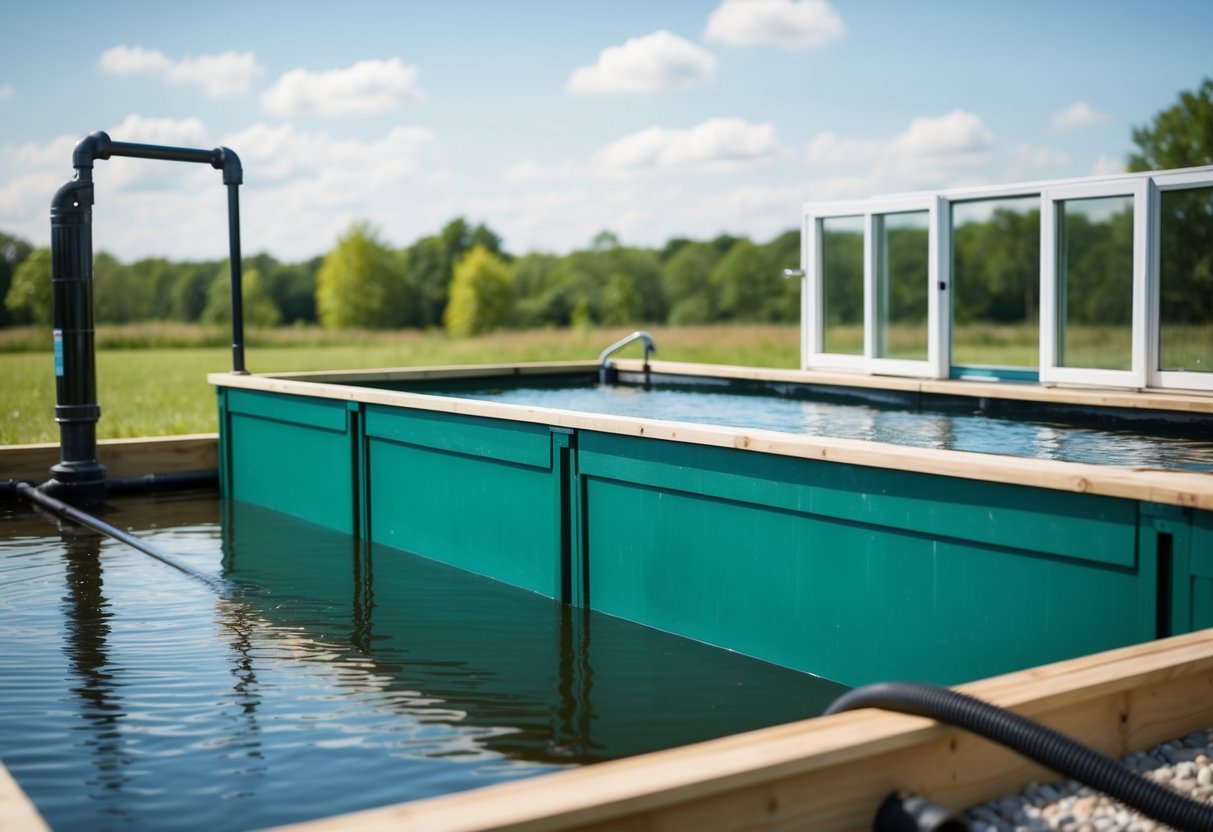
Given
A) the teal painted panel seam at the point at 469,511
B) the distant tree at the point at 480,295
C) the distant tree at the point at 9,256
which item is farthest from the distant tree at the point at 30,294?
the teal painted panel seam at the point at 469,511

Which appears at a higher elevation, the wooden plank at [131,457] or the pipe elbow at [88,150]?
the pipe elbow at [88,150]

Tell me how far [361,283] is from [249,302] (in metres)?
5.69

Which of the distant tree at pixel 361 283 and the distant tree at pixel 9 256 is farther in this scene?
the distant tree at pixel 361 283

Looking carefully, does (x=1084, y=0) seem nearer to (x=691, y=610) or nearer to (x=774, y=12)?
(x=774, y=12)

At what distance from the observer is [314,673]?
4.26 metres

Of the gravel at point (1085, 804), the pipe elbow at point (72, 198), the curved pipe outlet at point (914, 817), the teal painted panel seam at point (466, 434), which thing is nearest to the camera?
the curved pipe outlet at point (914, 817)

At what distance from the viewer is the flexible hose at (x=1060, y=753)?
210cm

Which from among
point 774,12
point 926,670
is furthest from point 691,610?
point 774,12

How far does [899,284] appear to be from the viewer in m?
Answer: 8.68

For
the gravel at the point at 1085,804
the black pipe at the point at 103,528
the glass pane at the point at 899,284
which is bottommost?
the black pipe at the point at 103,528

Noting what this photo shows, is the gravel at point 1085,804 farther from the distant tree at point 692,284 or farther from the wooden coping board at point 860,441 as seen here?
the distant tree at point 692,284

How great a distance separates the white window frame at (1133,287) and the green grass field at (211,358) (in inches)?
310

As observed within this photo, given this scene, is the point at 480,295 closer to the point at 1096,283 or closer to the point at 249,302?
the point at 249,302

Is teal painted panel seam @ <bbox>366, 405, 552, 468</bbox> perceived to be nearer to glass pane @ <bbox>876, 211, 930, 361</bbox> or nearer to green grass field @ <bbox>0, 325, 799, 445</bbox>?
glass pane @ <bbox>876, 211, 930, 361</bbox>
